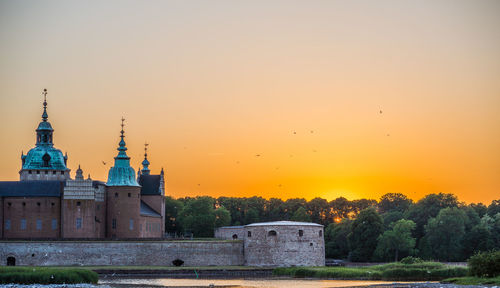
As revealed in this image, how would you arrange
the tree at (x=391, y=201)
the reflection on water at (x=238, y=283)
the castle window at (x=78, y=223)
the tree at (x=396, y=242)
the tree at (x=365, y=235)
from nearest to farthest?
the reflection on water at (x=238, y=283), the castle window at (x=78, y=223), the tree at (x=396, y=242), the tree at (x=365, y=235), the tree at (x=391, y=201)

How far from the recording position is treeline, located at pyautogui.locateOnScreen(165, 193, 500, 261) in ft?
278

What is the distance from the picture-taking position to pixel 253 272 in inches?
2623

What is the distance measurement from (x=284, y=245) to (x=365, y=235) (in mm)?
20330

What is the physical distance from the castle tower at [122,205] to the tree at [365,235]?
23.5m

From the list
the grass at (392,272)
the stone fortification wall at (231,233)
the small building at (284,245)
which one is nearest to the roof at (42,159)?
the stone fortification wall at (231,233)

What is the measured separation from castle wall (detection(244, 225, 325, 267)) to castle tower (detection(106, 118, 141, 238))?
500 inches

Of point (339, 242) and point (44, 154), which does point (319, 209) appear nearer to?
point (339, 242)

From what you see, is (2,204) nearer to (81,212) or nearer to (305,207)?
(81,212)

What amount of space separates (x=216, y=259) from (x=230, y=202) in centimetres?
4759

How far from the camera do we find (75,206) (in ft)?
243

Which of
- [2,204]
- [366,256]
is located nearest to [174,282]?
[2,204]

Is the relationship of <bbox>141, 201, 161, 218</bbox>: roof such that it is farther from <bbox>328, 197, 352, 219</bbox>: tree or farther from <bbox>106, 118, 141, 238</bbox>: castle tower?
<bbox>328, 197, 352, 219</bbox>: tree

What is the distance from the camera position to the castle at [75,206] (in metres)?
74.2

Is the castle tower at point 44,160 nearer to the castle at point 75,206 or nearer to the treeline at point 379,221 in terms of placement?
the castle at point 75,206
